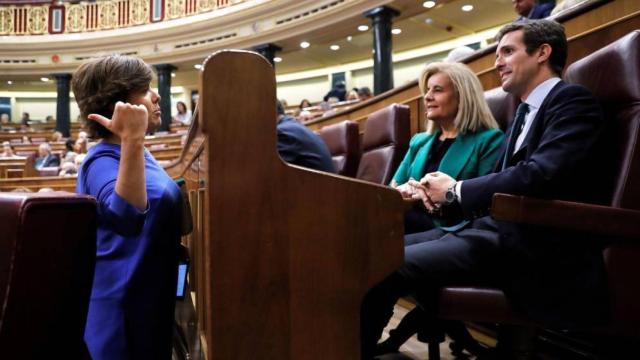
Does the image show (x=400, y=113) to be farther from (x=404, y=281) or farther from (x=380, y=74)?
(x=380, y=74)

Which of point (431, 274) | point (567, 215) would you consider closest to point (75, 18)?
point (431, 274)

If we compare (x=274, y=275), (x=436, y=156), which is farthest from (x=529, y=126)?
(x=274, y=275)

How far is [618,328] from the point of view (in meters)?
0.52

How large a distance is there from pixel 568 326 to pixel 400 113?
711 millimetres

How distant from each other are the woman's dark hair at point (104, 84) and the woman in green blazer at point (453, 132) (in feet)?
1.42

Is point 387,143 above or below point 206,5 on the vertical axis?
below

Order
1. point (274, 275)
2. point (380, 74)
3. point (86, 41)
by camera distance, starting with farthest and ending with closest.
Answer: point (86, 41) → point (380, 74) → point (274, 275)

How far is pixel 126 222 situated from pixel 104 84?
195 millimetres

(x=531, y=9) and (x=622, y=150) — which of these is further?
(x=531, y=9)

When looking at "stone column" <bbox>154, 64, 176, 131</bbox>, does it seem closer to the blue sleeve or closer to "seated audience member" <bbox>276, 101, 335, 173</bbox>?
"seated audience member" <bbox>276, 101, 335, 173</bbox>

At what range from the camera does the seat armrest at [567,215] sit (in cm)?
51

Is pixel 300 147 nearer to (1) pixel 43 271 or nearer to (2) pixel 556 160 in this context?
(2) pixel 556 160

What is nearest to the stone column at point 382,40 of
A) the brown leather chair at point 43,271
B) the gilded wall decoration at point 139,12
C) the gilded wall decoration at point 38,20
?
the gilded wall decoration at point 139,12

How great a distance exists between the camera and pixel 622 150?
1.81 feet
